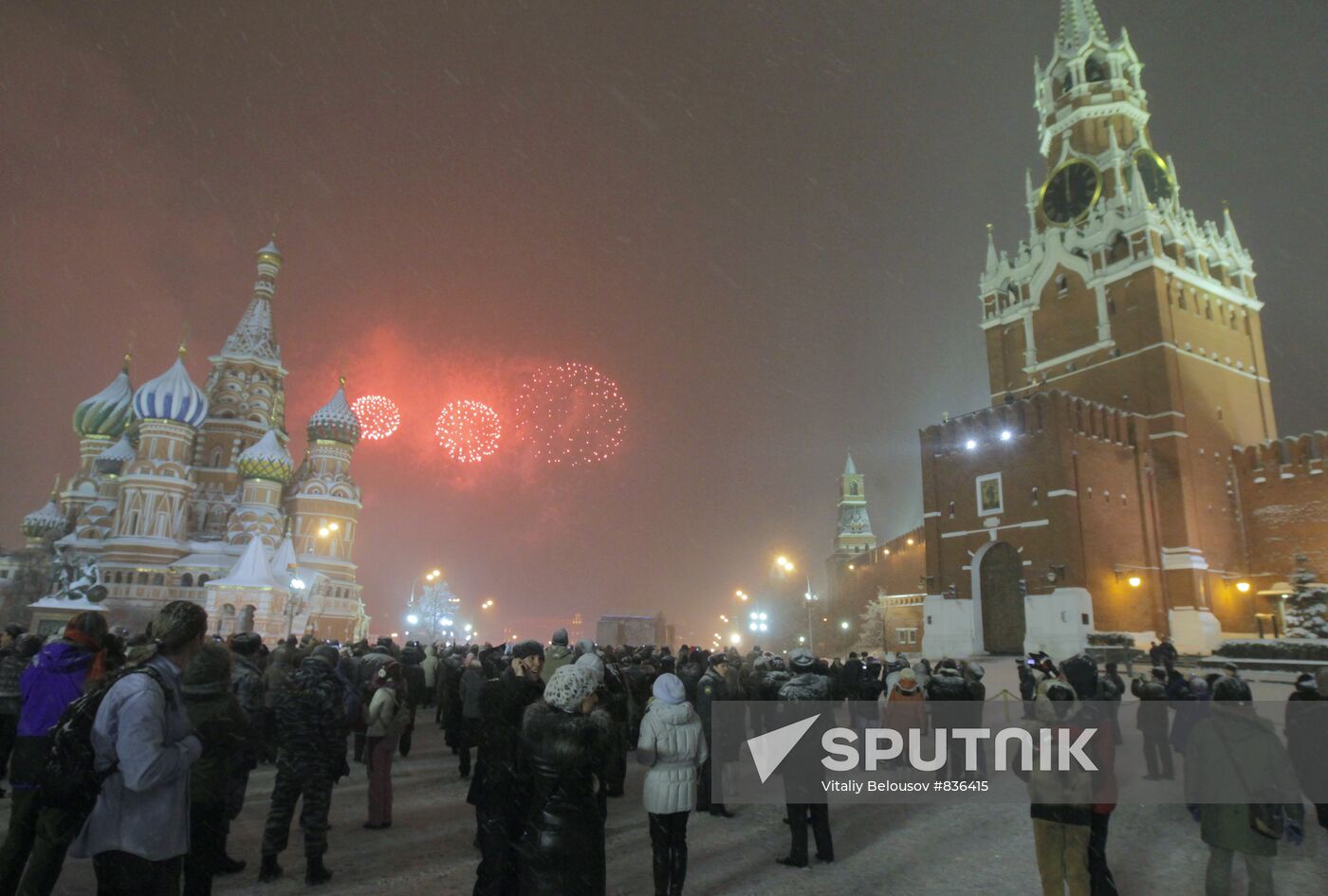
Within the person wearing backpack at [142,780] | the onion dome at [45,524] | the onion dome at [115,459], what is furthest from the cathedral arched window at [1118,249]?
the onion dome at [45,524]

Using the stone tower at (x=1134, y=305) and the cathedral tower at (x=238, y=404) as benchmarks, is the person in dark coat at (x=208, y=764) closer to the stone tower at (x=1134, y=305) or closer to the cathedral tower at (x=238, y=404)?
the stone tower at (x=1134, y=305)

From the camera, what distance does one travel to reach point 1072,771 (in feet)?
17.0

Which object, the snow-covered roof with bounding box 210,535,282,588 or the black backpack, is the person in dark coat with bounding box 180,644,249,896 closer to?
the black backpack

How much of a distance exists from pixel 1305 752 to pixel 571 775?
7.59 m

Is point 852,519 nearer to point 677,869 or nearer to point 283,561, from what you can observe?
point 283,561

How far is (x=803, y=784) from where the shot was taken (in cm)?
750

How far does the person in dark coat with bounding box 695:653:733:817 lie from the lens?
Result: 9.73m

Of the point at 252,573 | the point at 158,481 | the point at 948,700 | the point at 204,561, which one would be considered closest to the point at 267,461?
the point at 158,481

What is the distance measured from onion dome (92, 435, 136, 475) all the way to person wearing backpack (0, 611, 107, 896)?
56.0 m

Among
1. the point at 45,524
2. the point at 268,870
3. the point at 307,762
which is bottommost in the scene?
the point at 268,870

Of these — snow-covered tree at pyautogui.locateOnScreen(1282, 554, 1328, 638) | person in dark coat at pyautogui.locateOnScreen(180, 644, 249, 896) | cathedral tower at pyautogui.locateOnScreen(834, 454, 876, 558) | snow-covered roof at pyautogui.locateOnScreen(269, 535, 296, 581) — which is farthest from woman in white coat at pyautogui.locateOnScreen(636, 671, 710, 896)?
cathedral tower at pyautogui.locateOnScreen(834, 454, 876, 558)

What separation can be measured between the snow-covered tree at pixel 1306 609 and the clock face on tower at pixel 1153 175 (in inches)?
973

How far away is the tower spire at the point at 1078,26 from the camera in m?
48.5

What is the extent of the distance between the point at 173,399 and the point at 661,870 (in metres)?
55.3
